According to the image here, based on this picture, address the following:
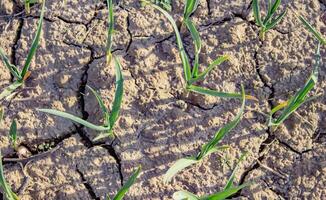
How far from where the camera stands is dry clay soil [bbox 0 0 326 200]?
2275mm

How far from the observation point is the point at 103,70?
2389mm

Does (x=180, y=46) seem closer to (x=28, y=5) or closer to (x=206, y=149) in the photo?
(x=206, y=149)

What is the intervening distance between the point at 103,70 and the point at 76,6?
38 cm

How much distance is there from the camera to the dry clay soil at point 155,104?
2275 millimetres

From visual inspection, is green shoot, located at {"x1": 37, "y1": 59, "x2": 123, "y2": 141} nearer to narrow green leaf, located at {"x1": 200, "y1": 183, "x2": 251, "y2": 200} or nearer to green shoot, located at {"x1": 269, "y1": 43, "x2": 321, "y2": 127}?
narrow green leaf, located at {"x1": 200, "y1": 183, "x2": 251, "y2": 200}

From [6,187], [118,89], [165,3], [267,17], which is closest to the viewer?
[6,187]

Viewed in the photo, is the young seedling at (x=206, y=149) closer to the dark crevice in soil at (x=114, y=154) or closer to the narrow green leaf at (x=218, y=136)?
the narrow green leaf at (x=218, y=136)

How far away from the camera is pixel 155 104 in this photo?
238 cm

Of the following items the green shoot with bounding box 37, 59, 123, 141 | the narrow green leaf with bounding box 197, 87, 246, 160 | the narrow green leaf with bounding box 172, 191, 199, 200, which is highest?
the green shoot with bounding box 37, 59, 123, 141

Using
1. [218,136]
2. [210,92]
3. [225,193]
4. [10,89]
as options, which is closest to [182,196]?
[225,193]

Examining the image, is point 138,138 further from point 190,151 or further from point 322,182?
point 322,182

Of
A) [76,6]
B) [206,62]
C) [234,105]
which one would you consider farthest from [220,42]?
[76,6]

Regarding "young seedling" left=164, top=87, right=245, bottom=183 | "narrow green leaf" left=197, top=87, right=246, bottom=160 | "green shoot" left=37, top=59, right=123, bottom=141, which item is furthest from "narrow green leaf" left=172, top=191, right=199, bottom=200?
"green shoot" left=37, top=59, right=123, bottom=141

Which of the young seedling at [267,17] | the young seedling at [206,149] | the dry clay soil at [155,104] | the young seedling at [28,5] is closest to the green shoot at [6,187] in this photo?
the dry clay soil at [155,104]
